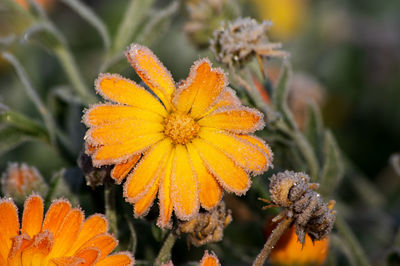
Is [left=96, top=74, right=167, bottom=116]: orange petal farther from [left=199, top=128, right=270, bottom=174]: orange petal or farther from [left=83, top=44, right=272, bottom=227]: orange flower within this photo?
[left=199, top=128, right=270, bottom=174]: orange petal

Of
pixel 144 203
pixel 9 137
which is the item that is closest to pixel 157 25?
pixel 9 137

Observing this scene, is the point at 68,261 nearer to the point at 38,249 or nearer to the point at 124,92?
the point at 38,249

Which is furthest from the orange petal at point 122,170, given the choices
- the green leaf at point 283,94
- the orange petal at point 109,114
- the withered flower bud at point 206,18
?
the withered flower bud at point 206,18

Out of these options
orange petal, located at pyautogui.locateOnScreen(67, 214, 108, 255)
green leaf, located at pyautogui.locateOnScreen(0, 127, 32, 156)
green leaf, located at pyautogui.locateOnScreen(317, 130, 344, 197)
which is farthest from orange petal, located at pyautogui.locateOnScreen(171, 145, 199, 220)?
green leaf, located at pyautogui.locateOnScreen(0, 127, 32, 156)

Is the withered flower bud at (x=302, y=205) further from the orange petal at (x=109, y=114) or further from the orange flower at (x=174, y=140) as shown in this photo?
the orange petal at (x=109, y=114)

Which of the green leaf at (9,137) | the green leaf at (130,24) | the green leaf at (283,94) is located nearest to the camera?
the green leaf at (283,94)

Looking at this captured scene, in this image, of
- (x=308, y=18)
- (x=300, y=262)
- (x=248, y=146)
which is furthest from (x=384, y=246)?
(x=308, y=18)
